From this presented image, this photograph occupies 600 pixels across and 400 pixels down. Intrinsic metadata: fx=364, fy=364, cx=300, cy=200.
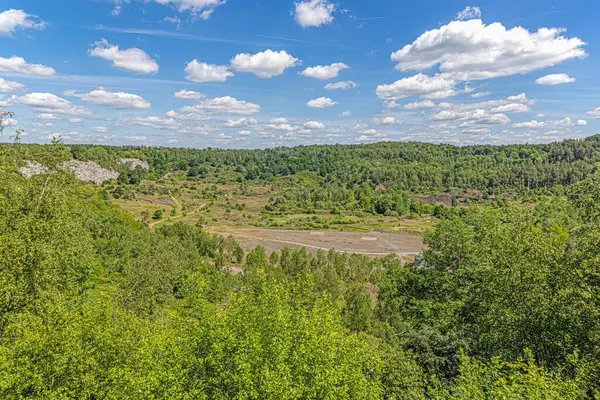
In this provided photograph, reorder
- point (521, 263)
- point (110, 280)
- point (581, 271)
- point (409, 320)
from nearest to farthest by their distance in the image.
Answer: point (581, 271), point (521, 263), point (409, 320), point (110, 280)

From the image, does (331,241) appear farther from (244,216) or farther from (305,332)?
(305,332)

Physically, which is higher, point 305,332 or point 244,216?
point 305,332

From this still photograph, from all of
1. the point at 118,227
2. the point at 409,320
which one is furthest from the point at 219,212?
the point at 409,320

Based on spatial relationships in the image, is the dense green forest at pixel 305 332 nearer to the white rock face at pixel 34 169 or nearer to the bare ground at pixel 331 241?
the white rock face at pixel 34 169

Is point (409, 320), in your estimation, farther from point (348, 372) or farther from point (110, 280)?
point (110, 280)

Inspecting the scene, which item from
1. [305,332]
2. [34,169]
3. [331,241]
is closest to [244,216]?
[331,241]

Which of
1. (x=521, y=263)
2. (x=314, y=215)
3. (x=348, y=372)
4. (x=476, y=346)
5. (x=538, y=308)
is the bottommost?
(x=314, y=215)

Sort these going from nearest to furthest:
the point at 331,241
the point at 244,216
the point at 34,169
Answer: the point at 34,169 → the point at 331,241 → the point at 244,216

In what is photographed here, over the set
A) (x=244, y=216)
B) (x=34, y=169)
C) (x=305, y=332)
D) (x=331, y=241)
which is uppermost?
(x=34, y=169)
